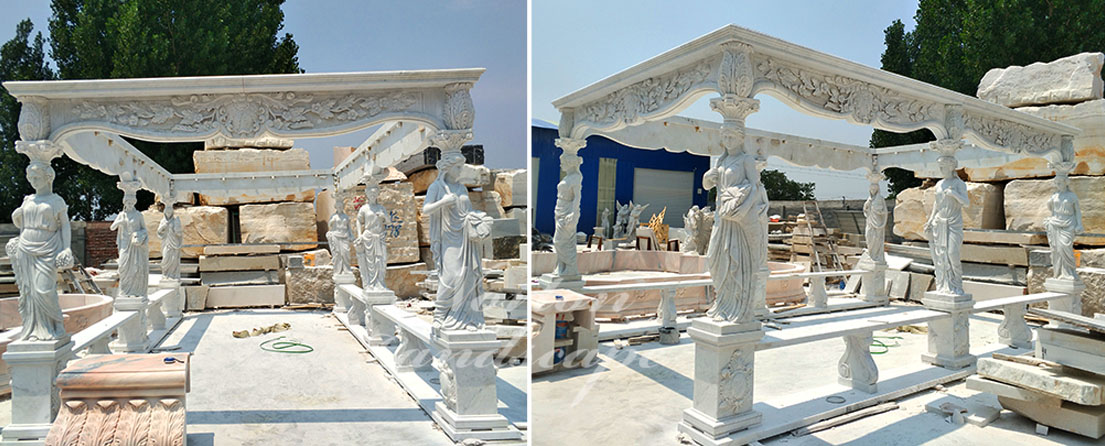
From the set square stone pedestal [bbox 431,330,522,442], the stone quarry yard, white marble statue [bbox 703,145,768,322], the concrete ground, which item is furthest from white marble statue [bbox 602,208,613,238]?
white marble statue [bbox 703,145,768,322]

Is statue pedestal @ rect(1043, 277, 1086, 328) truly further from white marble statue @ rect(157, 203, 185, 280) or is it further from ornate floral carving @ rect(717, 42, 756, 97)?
white marble statue @ rect(157, 203, 185, 280)

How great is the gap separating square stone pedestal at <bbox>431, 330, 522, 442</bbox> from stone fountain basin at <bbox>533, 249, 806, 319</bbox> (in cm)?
191

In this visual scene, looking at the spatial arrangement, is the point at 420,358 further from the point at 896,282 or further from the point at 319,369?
the point at 896,282

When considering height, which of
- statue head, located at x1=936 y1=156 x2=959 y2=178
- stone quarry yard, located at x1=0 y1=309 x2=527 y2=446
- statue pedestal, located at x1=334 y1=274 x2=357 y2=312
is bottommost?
stone quarry yard, located at x1=0 y1=309 x2=527 y2=446

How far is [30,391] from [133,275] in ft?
11.7

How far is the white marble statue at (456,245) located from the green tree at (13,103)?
533 inches

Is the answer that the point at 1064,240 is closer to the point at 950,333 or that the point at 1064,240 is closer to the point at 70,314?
the point at 950,333

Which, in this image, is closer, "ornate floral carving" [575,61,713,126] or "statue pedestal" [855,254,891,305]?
"ornate floral carving" [575,61,713,126]

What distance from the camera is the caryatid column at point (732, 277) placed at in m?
4.21

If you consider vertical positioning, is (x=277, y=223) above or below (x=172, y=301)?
above

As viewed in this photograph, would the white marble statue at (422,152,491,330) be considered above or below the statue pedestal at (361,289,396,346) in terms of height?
above

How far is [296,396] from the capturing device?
19.2ft

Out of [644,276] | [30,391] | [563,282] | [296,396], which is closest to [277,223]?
[644,276]

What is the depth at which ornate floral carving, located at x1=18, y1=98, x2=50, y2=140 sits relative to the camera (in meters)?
4.89
